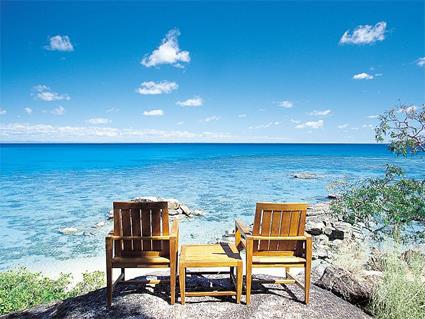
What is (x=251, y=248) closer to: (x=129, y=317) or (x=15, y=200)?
(x=129, y=317)

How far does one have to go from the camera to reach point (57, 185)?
28422mm

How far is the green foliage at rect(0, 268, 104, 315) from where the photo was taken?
19.5 ft

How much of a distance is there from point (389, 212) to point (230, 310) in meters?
5.92

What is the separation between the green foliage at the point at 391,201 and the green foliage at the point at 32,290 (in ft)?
23.2

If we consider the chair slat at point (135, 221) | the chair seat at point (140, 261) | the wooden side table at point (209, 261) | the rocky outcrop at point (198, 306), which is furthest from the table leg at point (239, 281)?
the chair slat at point (135, 221)

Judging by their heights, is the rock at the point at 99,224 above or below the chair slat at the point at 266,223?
below

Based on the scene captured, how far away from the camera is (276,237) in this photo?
14.2 feet

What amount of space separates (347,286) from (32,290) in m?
6.24

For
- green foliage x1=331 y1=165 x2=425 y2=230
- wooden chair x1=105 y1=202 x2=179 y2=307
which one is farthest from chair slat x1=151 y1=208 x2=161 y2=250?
green foliage x1=331 y1=165 x2=425 y2=230

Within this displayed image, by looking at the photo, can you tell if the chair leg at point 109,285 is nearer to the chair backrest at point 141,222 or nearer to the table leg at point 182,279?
the chair backrest at point 141,222

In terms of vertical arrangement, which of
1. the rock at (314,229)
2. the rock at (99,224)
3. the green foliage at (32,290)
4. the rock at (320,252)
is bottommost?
the rock at (99,224)

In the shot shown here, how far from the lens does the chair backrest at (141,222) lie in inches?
166

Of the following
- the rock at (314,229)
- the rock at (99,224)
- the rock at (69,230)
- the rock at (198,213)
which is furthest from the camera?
the rock at (198,213)

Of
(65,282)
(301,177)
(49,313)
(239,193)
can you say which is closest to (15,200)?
(239,193)
